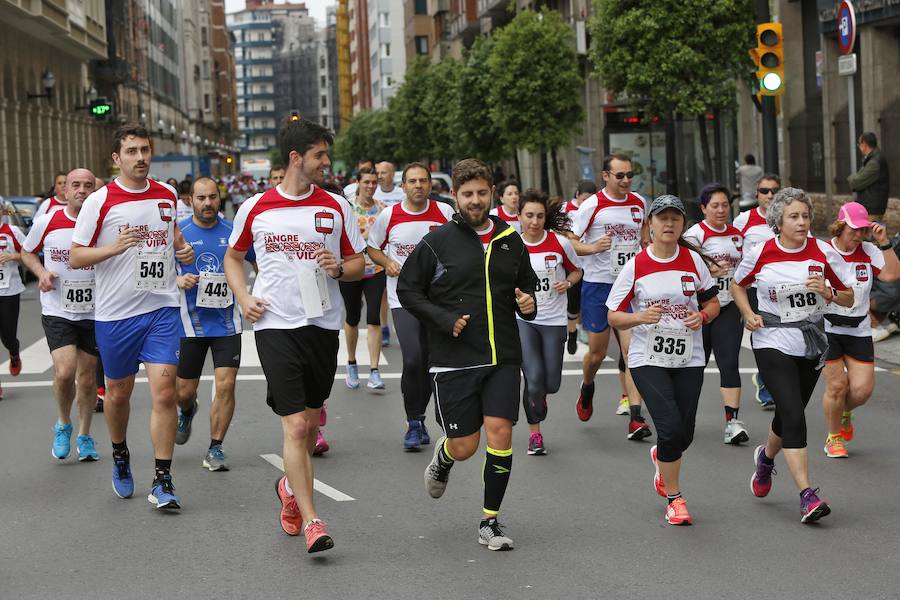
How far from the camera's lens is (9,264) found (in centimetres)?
1313

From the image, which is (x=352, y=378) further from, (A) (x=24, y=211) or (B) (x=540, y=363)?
(A) (x=24, y=211)

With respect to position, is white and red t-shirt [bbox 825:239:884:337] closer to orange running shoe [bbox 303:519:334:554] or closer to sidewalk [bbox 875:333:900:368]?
orange running shoe [bbox 303:519:334:554]

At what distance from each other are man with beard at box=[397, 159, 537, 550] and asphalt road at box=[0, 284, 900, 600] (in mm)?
505

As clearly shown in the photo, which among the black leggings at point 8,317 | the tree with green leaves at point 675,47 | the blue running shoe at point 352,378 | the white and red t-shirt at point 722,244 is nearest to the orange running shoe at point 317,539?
A: the white and red t-shirt at point 722,244

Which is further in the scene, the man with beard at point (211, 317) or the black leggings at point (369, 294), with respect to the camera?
the black leggings at point (369, 294)

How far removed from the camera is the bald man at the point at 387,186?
1459 cm

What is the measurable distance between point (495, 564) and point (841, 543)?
1702 mm

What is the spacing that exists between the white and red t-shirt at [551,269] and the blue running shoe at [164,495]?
2844 mm

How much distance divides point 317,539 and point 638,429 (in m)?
4.12

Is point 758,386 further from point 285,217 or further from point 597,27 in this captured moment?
point 597,27

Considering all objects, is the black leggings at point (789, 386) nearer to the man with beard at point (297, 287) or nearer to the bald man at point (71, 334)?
the man with beard at point (297, 287)

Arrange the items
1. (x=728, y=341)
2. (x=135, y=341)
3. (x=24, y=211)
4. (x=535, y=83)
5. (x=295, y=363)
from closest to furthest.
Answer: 1. (x=295, y=363)
2. (x=135, y=341)
3. (x=728, y=341)
4. (x=24, y=211)
5. (x=535, y=83)

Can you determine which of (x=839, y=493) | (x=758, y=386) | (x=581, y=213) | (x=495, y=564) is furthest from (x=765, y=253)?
(x=758, y=386)

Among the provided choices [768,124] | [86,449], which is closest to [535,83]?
[768,124]
